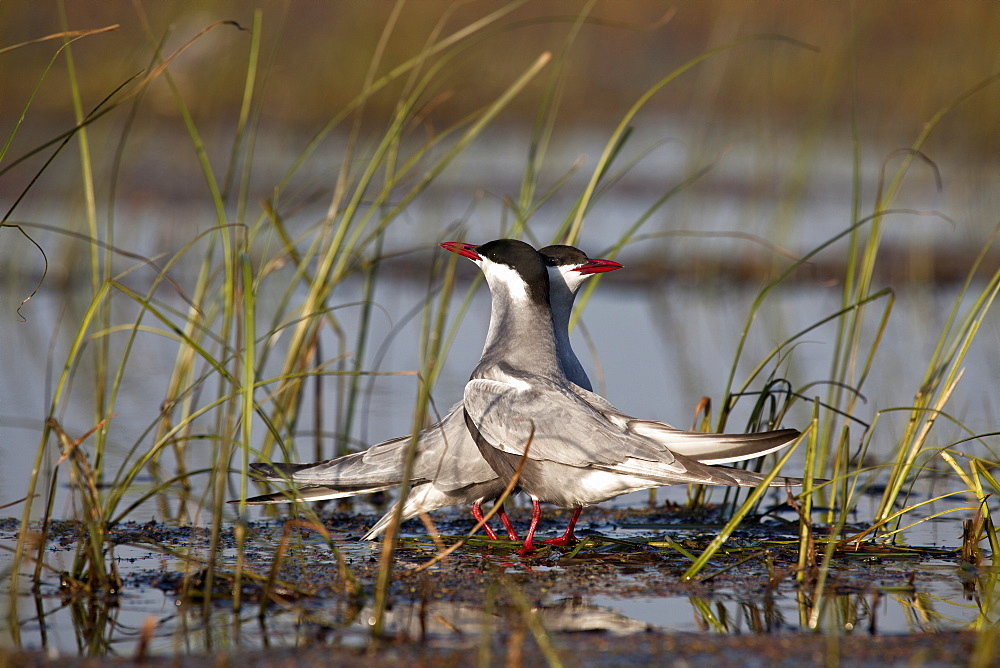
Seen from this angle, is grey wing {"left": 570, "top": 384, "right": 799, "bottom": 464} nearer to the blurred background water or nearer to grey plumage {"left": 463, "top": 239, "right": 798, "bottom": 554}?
grey plumage {"left": 463, "top": 239, "right": 798, "bottom": 554}

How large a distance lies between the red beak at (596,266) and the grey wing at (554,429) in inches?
25.0

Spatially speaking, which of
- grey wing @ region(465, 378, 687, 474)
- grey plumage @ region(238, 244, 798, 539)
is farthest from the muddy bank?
grey wing @ region(465, 378, 687, 474)

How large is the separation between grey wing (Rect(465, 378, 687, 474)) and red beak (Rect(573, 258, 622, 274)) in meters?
0.64

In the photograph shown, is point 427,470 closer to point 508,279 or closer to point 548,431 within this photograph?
point 548,431

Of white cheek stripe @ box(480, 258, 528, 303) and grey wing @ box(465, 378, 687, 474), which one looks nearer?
grey wing @ box(465, 378, 687, 474)

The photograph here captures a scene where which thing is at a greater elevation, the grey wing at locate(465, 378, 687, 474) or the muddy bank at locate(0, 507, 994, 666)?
the grey wing at locate(465, 378, 687, 474)

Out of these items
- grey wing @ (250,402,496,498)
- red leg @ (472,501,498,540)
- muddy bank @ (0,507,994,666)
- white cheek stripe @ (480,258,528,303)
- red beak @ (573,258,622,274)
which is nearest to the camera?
muddy bank @ (0,507,994,666)

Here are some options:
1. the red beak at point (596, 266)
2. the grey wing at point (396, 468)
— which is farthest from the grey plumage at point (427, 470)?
the red beak at point (596, 266)

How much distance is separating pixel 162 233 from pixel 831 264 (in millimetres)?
5663

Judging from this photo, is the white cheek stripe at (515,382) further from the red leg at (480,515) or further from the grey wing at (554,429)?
the red leg at (480,515)

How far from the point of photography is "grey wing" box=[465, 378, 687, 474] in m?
3.47

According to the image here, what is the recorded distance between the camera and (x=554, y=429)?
3596mm

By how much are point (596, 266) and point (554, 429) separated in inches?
36.4

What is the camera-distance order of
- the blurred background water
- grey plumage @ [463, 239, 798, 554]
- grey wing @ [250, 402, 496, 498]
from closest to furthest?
grey plumage @ [463, 239, 798, 554] < grey wing @ [250, 402, 496, 498] < the blurred background water
